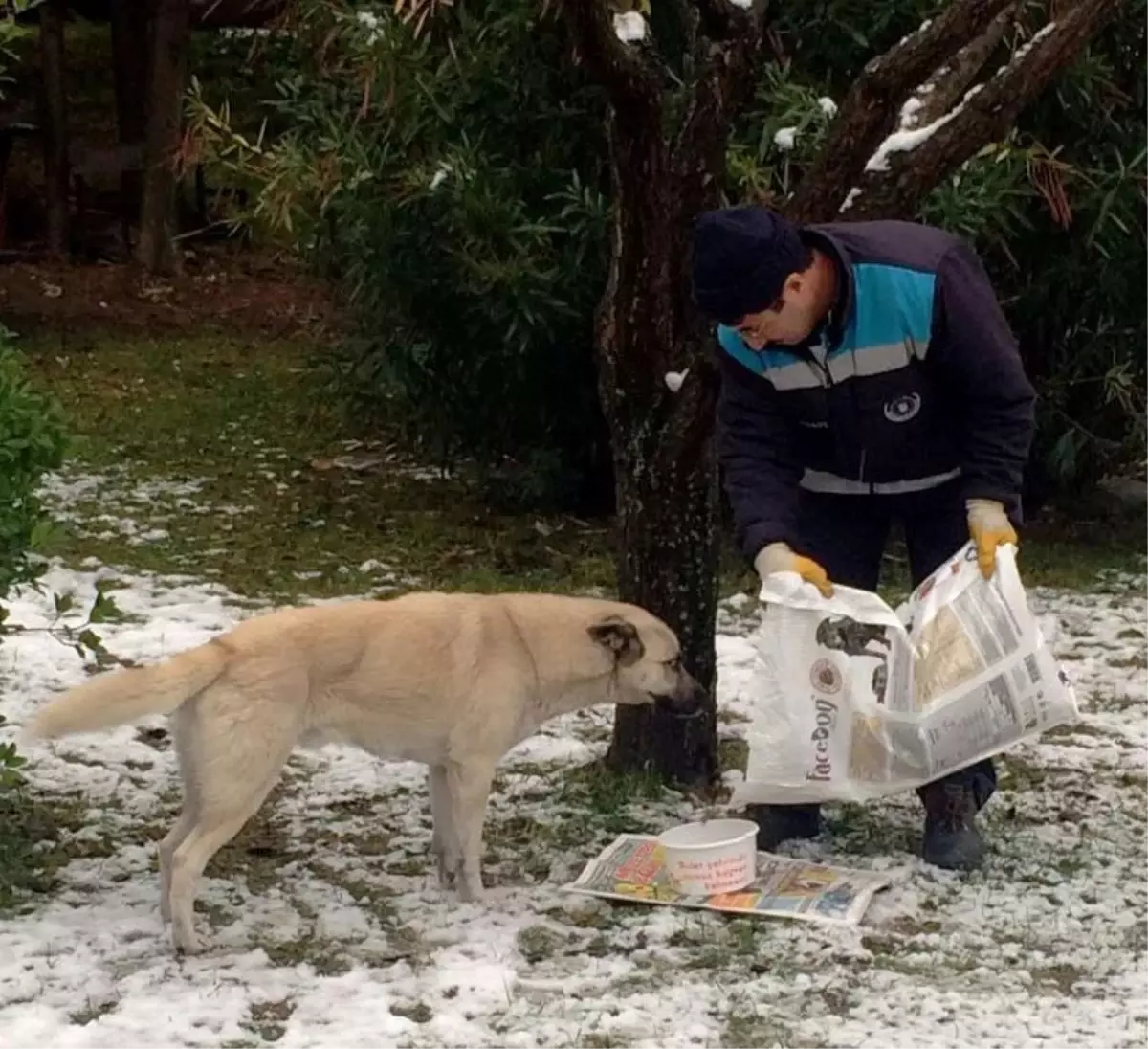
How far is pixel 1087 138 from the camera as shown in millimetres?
7551

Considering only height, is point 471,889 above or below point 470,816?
below

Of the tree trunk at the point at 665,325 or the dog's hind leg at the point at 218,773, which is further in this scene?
the tree trunk at the point at 665,325

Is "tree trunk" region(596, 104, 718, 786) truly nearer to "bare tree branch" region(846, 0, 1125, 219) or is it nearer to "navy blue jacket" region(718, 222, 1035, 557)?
"navy blue jacket" region(718, 222, 1035, 557)

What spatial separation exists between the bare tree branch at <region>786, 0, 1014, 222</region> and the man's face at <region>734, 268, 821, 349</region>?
0.86m

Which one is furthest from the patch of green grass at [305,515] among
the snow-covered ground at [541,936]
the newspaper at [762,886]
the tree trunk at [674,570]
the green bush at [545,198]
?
the newspaper at [762,886]

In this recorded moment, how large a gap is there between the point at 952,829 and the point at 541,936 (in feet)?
3.41

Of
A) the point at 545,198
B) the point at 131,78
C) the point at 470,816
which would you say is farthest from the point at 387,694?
the point at 131,78

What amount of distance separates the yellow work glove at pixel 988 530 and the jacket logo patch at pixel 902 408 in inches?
8.9

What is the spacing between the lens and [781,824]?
442cm

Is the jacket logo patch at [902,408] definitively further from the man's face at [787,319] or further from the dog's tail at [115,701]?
the dog's tail at [115,701]

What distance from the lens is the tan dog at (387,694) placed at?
374 centimetres

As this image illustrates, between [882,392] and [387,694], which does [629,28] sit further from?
[387,694]

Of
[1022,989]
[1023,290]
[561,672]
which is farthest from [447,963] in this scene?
[1023,290]

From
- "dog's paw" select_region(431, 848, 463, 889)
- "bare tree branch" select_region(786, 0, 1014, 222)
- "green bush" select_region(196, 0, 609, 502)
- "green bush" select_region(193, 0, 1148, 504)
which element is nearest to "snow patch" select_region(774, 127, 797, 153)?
"green bush" select_region(193, 0, 1148, 504)
